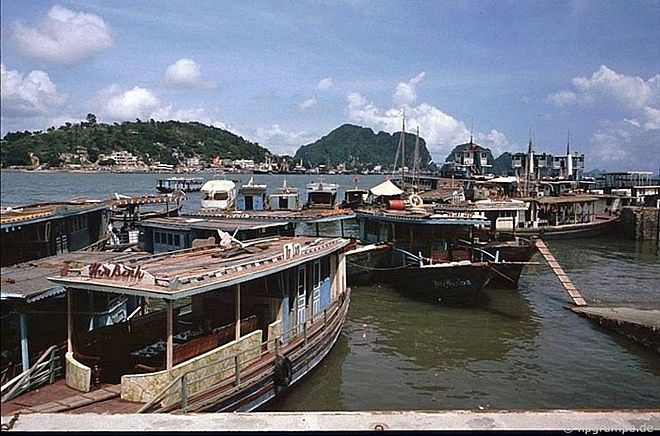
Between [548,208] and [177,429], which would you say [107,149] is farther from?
[177,429]

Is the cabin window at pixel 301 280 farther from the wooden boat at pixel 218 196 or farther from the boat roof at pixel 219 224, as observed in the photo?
the wooden boat at pixel 218 196

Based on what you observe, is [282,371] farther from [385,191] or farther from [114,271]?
[385,191]

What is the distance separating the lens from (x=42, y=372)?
27.3ft

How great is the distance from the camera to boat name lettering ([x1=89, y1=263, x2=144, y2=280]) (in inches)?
303

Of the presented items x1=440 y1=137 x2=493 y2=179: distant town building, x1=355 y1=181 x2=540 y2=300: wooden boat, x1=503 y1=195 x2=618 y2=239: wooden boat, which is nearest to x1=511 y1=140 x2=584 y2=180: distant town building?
x1=440 y1=137 x2=493 y2=179: distant town building

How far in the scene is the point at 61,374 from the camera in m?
8.85

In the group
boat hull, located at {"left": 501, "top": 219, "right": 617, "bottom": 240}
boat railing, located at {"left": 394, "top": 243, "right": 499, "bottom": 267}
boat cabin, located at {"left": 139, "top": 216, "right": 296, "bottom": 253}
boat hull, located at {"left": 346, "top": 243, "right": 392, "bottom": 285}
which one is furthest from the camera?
boat hull, located at {"left": 501, "top": 219, "right": 617, "bottom": 240}

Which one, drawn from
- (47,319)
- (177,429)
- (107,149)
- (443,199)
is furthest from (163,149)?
(177,429)

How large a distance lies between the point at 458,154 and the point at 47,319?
2661 inches

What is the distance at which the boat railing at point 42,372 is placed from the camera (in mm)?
7697

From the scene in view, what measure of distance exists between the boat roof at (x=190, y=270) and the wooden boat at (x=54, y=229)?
2.84 m

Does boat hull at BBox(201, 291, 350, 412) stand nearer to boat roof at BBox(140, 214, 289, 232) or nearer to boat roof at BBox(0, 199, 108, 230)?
boat roof at BBox(140, 214, 289, 232)

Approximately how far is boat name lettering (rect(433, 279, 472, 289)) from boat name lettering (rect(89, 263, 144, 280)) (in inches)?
Result: 522

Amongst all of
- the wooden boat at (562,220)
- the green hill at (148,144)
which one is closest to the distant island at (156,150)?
the green hill at (148,144)
